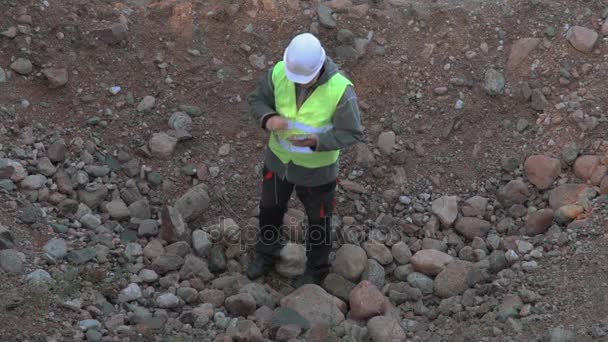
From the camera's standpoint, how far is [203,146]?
20.9 ft

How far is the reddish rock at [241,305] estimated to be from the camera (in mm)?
5156

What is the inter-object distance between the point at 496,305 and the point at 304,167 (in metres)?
1.42

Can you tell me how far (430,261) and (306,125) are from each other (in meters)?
1.43

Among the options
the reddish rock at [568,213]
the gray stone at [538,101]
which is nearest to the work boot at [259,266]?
the reddish rock at [568,213]

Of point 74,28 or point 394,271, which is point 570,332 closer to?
point 394,271

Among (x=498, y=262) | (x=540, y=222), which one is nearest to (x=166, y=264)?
(x=498, y=262)

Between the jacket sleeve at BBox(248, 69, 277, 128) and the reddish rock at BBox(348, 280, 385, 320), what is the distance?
3.97 ft

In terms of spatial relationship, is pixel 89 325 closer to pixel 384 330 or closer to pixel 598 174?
pixel 384 330

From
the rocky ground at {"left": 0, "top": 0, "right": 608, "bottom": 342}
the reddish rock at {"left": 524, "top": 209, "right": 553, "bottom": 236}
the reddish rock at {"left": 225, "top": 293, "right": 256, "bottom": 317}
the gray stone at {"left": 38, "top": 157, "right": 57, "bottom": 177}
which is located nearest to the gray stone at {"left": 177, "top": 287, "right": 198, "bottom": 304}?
the rocky ground at {"left": 0, "top": 0, "right": 608, "bottom": 342}

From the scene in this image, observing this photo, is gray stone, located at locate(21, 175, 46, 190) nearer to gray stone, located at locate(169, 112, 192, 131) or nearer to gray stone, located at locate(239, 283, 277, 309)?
gray stone, located at locate(169, 112, 192, 131)

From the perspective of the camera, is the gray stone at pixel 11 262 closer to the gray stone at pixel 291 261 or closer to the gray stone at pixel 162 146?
the gray stone at pixel 162 146

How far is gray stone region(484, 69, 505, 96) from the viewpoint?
6.66m

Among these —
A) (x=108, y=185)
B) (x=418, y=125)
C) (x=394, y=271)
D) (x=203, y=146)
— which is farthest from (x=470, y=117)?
(x=108, y=185)

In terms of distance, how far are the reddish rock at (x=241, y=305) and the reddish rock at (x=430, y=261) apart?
1192 mm
